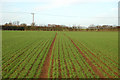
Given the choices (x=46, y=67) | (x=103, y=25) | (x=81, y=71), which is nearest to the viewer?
(x=81, y=71)

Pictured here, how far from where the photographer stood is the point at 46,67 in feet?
23.1

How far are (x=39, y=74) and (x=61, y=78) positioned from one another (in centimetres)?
131

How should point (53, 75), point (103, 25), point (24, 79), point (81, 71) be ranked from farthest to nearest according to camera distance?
point (103, 25) < point (81, 71) < point (53, 75) < point (24, 79)

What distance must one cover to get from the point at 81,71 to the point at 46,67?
230 centimetres

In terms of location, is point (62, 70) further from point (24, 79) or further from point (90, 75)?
point (24, 79)

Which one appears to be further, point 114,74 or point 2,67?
point 2,67

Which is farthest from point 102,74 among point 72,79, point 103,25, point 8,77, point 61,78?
point 103,25

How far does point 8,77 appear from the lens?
548 cm

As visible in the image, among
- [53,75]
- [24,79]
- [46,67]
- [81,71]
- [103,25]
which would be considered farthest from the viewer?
[103,25]

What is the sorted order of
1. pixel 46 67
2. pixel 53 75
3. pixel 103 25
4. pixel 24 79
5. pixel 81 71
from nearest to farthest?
1. pixel 24 79
2. pixel 53 75
3. pixel 81 71
4. pixel 46 67
5. pixel 103 25

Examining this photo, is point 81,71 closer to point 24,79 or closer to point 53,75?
point 53,75

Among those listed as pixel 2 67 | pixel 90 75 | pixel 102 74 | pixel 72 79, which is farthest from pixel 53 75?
pixel 2 67

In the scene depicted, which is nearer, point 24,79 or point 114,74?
point 24,79

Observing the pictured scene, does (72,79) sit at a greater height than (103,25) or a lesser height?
lesser
